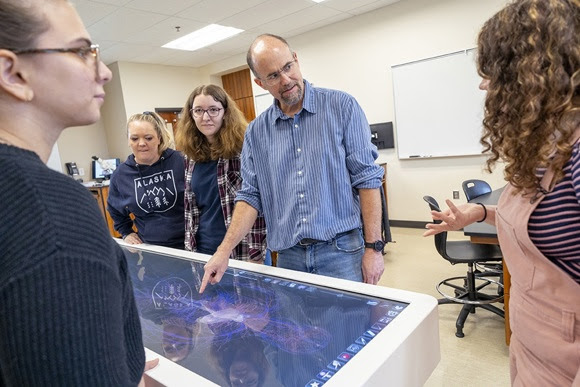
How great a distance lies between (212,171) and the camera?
1792 millimetres

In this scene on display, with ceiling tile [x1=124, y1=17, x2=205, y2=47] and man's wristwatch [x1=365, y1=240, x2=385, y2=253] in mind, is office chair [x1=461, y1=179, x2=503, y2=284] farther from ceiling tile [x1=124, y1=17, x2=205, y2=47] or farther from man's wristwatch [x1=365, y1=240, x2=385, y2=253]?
ceiling tile [x1=124, y1=17, x2=205, y2=47]

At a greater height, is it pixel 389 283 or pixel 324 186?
pixel 324 186

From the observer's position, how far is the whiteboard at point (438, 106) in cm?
423

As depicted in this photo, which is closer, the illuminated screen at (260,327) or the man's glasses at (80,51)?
the man's glasses at (80,51)

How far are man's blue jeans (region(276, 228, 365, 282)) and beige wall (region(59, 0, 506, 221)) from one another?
11.2 feet

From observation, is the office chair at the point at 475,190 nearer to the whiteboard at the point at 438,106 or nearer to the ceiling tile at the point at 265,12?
the whiteboard at the point at 438,106

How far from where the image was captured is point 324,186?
4.54 ft

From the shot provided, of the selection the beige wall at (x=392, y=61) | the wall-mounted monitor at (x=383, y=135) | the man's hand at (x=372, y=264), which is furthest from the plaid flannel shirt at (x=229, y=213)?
the wall-mounted monitor at (x=383, y=135)

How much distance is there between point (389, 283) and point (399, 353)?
251cm

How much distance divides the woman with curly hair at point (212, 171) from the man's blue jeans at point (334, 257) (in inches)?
14.2

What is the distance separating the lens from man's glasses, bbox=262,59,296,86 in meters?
1.38

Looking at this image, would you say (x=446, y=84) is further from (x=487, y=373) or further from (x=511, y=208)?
(x=511, y=208)

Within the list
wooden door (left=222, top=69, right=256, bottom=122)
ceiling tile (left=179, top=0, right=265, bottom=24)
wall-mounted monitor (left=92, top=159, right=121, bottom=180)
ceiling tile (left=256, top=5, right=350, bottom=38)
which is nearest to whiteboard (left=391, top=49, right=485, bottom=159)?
ceiling tile (left=256, top=5, right=350, bottom=38)

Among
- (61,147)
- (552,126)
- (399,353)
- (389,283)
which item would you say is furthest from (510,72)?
(61,147)
